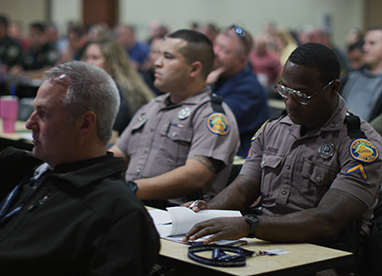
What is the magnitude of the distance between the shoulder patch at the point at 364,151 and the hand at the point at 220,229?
19.6 inches

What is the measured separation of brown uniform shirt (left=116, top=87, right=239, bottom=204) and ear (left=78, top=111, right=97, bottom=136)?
3.84ft

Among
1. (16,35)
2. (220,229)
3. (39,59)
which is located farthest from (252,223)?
(16,35)

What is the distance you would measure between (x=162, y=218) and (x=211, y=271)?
1.76 ft

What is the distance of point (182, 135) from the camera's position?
257 cm

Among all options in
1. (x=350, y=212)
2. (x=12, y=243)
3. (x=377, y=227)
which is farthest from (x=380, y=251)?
(x=12, y=243)

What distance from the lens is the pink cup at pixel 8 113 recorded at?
3515 millimetres

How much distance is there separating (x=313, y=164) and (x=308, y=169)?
0.03 metres

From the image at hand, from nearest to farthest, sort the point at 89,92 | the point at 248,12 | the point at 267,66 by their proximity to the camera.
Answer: the point at 89,92
the point at 267,66
the point at 248,12

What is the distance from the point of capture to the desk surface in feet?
4.26

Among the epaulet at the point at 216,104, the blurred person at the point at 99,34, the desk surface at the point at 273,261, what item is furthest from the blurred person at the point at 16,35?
the desk surface at the point at 273,261

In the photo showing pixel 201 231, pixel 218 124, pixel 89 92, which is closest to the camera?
pixel 89 92

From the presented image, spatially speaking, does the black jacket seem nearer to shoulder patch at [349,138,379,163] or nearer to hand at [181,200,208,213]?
hand at [181,200,208,213]

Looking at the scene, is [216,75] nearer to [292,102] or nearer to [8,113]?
[8,113]

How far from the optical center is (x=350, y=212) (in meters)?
1.70
